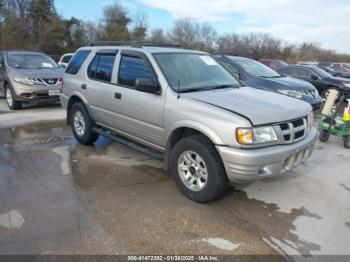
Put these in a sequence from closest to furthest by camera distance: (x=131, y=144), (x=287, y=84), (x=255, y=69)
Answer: (x=131, y=144) → (x=287, y=84) → (x=255, y=69)

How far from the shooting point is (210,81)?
15.3ft

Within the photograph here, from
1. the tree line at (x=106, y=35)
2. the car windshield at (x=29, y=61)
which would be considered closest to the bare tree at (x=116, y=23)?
the tree line at (x=106, y=35)

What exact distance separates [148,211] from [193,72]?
203cm

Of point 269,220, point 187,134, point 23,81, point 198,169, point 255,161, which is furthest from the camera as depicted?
point 23,81

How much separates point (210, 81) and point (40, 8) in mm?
36119

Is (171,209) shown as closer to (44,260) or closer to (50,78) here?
(44,260)

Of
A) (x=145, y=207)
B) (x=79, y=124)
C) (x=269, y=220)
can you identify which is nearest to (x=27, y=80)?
(x=79, y=124)

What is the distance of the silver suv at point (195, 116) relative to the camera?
3518 mm

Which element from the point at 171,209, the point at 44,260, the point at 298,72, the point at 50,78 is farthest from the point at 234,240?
the point at 298,72

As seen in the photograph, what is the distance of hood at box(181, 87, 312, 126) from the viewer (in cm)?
361

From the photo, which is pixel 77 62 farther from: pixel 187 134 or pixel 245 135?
pixel 245 135

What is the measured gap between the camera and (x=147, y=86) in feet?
13.8

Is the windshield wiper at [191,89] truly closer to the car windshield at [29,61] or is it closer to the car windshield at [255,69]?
the car windshield at [255,69]

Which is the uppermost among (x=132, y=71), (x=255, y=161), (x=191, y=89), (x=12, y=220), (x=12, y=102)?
(x=132, y=71)
